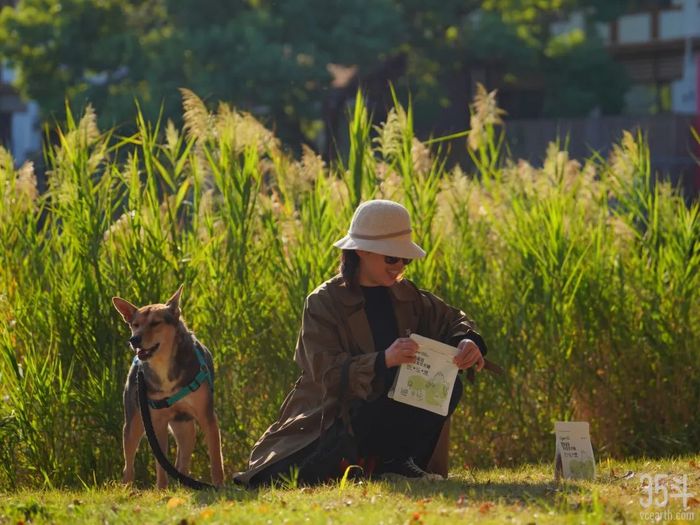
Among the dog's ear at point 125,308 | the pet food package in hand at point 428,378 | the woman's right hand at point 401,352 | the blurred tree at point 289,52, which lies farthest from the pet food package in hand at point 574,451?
the blurred tree at point 289,52

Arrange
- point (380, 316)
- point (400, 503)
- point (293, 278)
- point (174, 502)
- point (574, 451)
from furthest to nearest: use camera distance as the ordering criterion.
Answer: point (293, 278), point (380, 316), point (574, 451), point (174, 502), point (400, 503)

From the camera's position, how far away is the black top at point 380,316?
666cm

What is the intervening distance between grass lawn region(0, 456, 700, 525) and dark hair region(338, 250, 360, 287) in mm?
943

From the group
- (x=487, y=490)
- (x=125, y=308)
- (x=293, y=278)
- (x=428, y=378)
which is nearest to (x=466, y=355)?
(x=428, y=378)

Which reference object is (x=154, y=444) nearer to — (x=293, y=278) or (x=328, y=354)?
(x=328, y=354)

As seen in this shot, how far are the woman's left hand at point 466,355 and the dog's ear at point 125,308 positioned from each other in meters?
1.54

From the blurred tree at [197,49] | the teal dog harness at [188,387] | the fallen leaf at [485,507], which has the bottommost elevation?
the fallen leaf at [485,507]

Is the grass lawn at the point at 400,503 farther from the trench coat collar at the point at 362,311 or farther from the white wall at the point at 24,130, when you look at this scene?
the white wall at the point at 24,130

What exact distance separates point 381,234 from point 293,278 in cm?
179

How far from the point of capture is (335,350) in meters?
6.52

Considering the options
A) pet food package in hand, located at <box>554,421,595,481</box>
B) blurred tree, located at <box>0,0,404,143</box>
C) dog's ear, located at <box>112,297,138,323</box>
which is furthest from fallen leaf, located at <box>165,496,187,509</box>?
blurred tree, located at <box>0,0,404,143</box>

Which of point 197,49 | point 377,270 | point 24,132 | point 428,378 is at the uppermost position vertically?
point 197,49

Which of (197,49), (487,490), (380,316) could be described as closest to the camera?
(487,490)

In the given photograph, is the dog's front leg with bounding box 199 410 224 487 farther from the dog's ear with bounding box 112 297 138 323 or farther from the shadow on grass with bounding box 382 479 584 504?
the shadow on grass with bounding box 382 479 584 504
